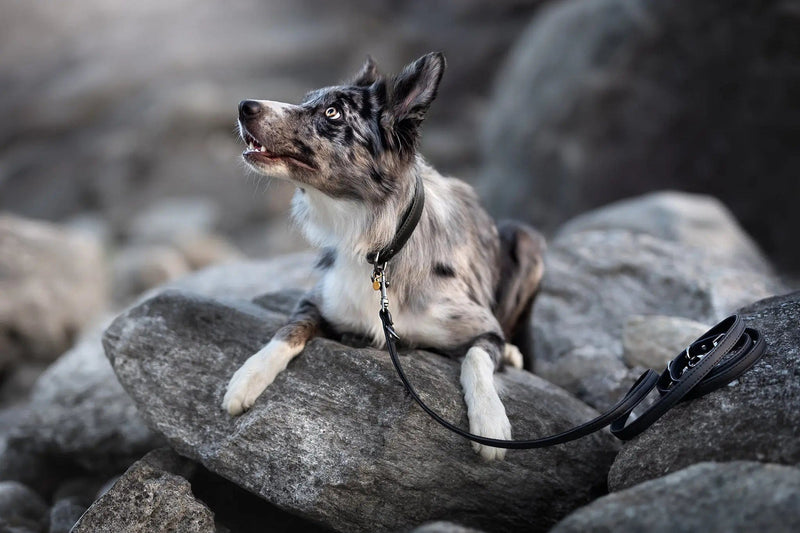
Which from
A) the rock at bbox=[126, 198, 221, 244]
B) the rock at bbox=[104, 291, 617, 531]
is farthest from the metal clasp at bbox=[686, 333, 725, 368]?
the rock at bbox=[126, 198, 221, 244]

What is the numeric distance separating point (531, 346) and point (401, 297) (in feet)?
5.16

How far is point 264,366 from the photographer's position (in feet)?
12.7

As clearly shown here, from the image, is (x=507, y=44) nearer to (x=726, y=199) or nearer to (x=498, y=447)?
(x=726, y=199)

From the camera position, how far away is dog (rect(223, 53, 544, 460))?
12.7 ft

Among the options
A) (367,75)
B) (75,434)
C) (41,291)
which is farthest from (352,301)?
(41,291)

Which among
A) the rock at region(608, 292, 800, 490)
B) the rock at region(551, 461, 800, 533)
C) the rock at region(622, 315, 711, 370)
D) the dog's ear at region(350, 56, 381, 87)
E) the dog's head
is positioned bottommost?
the rock at region(622, 315, 711, 370)

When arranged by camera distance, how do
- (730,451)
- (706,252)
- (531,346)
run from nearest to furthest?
1. (730,451)
2. (531,346)
3. (706,252)

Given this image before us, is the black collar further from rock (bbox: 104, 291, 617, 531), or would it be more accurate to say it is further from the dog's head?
rock (bbox: 104, 291, 617, 531)

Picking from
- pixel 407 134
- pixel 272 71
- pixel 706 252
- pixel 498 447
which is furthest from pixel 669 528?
pixel 272 71

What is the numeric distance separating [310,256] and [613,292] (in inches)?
102

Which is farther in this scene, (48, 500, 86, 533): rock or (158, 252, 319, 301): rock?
(158, 252, 319, 301): rock

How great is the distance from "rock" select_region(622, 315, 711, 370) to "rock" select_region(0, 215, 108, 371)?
5357 mm

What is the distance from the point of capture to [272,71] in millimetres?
18938

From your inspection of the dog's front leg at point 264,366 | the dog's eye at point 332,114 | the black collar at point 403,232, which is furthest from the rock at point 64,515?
the dog's eye at point 332,114
